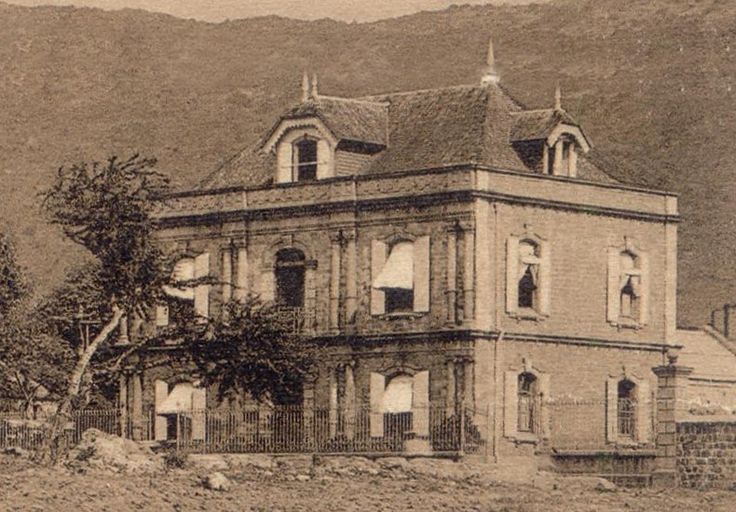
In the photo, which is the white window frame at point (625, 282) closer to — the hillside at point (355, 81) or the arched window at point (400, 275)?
the arched window at point (400, 275)

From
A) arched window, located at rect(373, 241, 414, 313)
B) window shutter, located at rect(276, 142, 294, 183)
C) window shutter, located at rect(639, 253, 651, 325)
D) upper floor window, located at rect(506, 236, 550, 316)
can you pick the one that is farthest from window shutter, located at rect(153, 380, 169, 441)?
window shutter, located at rect(639, 253, 651, 325)

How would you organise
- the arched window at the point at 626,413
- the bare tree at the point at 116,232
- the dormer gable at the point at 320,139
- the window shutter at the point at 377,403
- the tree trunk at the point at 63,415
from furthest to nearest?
the dormer gable at the point at 320,139 < the arched window at the point at 626,413 < the window shutter at the point at 377,403 < the bare tree at the point at 116,232 < the tree trunk at the point at 63,415

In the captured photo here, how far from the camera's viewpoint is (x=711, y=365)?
69.2 m

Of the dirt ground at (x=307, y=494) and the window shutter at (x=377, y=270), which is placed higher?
the window shutter at (x=377, y=270)

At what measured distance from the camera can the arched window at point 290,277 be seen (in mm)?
60312

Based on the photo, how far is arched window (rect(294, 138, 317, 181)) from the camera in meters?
61.1

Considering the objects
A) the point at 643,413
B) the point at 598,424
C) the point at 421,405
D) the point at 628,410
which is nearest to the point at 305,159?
the point at 421,405

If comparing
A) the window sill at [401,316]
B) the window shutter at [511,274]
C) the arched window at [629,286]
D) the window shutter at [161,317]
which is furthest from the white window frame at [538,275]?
the window shutter at [161,317]

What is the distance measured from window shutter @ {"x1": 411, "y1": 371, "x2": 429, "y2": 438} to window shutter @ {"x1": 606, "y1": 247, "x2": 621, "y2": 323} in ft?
17.6

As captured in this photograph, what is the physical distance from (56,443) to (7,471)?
5907 millimetres

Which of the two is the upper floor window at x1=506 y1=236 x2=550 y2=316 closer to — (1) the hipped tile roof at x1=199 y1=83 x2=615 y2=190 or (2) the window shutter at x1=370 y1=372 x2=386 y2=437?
(1) the hipped tile roof at x1=199 y1=83 x2=615 y2=190

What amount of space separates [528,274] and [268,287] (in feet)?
22.9

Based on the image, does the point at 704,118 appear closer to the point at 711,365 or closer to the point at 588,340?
the point at 711,365

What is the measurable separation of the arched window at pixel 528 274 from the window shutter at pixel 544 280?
0.35 feet
